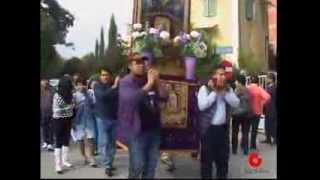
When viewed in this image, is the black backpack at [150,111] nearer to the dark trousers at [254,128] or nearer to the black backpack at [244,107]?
the black backpack at [244,107]

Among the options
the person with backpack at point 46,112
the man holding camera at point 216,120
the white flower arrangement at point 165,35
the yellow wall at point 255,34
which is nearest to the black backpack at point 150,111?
the man holding camera at point 216,120

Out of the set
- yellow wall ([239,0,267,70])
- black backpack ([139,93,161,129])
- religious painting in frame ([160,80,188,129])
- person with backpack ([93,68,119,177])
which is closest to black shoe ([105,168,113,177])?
person with backpack ([93,68,119,177])

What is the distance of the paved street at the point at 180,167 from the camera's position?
152 inches

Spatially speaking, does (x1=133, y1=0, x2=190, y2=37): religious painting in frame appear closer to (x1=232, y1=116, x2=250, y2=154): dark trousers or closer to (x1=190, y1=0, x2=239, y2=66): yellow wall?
(x1=190, y1=0, x2=239, y2=66): yellow wall

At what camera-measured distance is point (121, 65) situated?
153 inches

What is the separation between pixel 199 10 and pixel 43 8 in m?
1.09

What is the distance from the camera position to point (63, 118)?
12.8 ft

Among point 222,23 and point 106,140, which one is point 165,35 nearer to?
point 222,23

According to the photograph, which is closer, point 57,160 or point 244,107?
point 57,160

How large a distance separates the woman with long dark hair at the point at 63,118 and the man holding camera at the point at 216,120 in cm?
91

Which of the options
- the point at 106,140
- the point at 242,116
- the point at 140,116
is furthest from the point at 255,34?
the point at 106,140

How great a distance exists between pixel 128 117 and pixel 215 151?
2.20 ft
